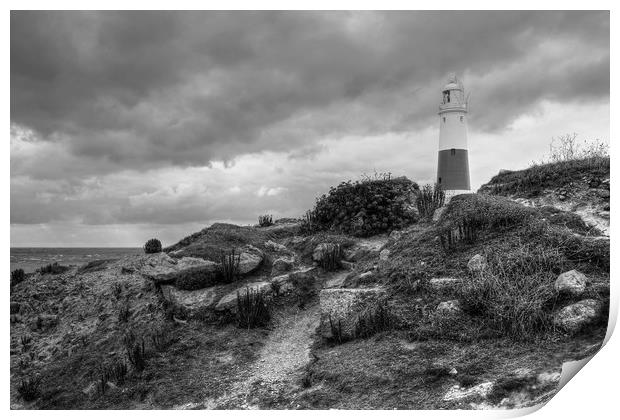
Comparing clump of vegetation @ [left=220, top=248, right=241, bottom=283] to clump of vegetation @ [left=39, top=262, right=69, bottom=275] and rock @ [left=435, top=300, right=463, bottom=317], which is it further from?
clump of vegetation @ [left=39, top=262, right=69, bottom=275]

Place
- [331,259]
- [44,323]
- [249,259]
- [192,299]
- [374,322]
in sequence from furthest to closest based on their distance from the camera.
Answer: [331,259] < [249,259] < [44,323] < [192,299] < [374,322]

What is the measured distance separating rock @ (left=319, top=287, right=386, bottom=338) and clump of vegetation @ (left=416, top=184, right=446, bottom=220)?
4.74 m

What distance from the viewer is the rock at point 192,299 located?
31.5ft

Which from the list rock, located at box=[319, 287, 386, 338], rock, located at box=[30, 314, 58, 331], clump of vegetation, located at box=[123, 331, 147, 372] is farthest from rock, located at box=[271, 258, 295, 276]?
rock, located at box=[30, 314, 58, 331]

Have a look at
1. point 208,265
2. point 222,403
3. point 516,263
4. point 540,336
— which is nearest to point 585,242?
point 516,263

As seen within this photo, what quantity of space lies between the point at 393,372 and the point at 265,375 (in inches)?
78.9

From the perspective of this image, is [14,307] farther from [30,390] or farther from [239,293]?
[239,293]

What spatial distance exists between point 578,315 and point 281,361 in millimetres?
4191

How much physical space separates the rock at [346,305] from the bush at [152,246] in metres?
5.65

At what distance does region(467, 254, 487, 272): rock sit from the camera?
802 centimetres

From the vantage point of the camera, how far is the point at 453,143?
21.6m

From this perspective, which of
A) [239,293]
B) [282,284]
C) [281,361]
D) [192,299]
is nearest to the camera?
[281,361]

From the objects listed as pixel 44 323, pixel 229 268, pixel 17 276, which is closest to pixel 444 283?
pixel 229 268

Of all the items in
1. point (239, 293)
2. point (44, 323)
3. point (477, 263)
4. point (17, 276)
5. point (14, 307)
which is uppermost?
point (477, 263)
